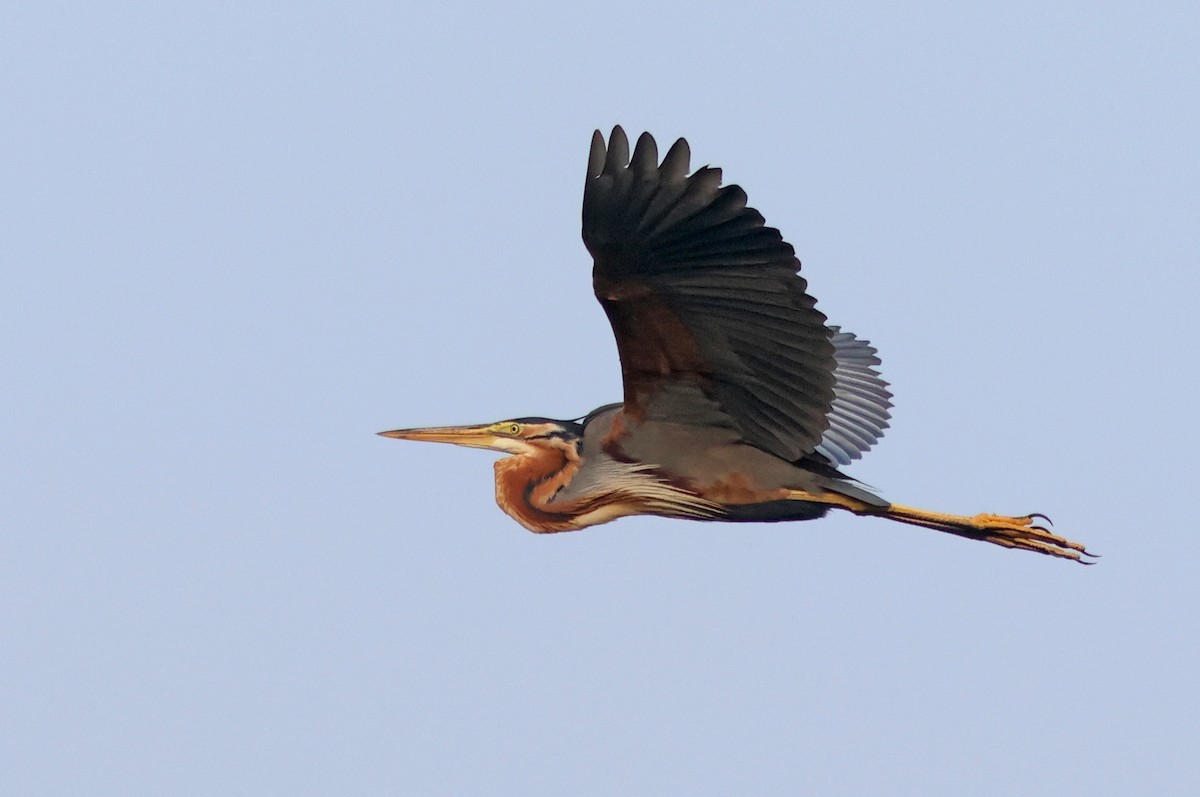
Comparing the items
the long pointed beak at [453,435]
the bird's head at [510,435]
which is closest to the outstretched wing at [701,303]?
the bird's head at [510,435]

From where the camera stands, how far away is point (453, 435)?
10312mm

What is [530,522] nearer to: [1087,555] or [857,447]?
A: [857,447]

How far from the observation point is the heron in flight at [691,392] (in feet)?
28.2

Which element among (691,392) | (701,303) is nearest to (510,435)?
(691,392)

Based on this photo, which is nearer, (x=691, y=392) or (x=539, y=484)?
(x=691, y=392)

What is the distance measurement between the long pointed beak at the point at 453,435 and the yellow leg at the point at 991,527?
1970 mm

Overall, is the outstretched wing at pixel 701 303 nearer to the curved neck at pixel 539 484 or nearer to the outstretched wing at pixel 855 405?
the curved neck at pixel 539 484

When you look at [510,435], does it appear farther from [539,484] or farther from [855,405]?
[855,405]

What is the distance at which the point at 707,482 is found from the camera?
9547 mm

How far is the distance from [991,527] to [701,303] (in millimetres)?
2173

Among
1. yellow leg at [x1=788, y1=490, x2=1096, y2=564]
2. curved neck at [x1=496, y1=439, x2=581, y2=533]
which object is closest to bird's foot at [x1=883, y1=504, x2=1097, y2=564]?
yellow leg at [x1=788, y1=490, x2=1096, y2=564]

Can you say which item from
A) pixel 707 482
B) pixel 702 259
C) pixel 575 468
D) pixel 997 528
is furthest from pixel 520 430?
pixel 997 528

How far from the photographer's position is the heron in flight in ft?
28.2

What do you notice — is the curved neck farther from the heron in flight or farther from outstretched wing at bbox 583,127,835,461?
outstretched wing at bbox 583,127,835,461
